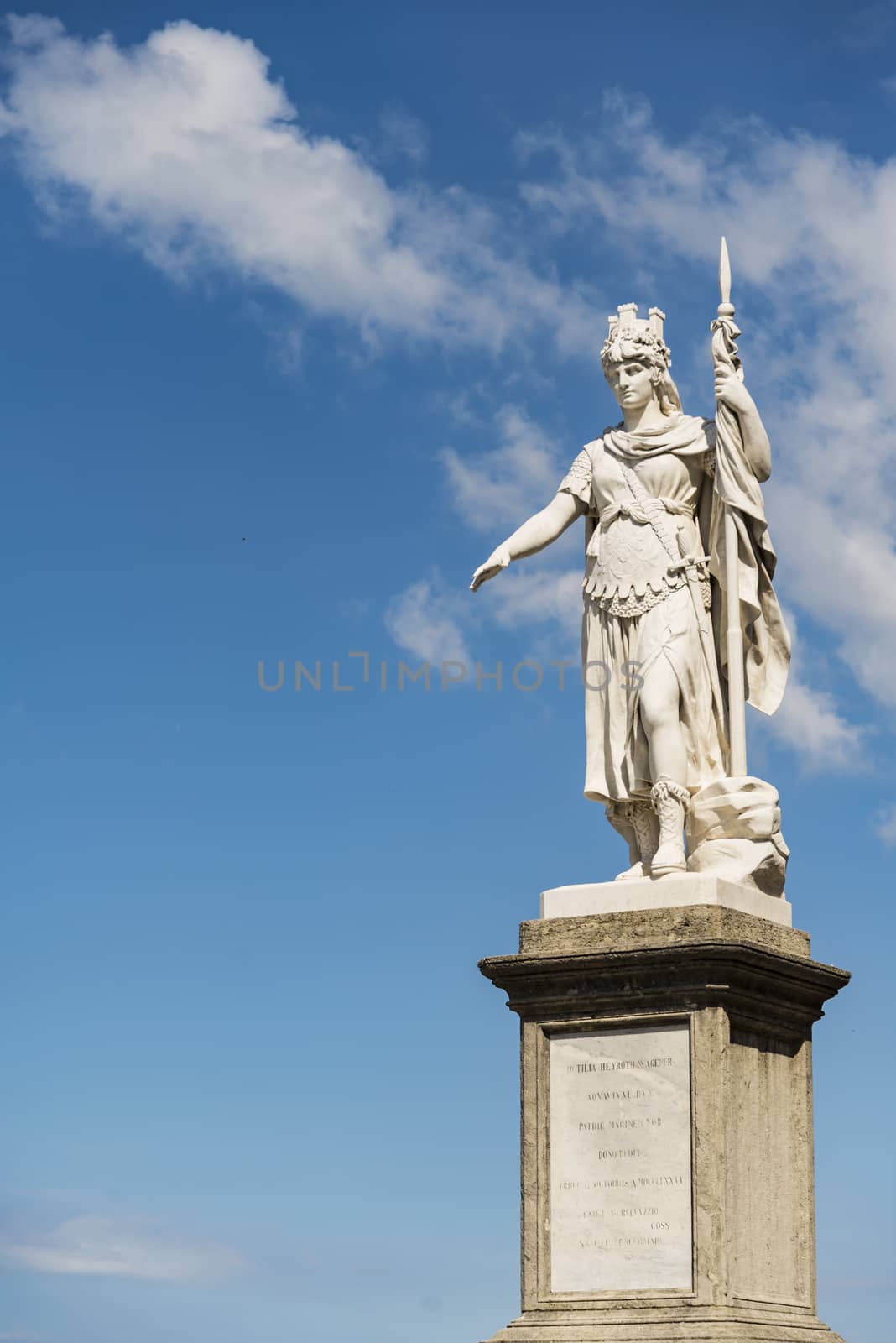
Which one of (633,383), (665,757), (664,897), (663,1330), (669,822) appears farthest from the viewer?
(633,383)

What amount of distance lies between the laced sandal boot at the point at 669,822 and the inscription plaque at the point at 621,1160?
4.17ft

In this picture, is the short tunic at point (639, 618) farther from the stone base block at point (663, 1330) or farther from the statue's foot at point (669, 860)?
the stone base block at point (663, 1330)

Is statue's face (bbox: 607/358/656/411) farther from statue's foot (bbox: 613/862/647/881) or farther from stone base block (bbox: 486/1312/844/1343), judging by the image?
stone base block (bbox: 486/1312/844/1343)

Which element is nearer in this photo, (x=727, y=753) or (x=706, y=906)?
(x=706, y=906)

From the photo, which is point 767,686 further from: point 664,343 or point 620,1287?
point 620,1287

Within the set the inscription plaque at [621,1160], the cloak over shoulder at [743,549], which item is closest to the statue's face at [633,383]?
the cloak over shoulder at [743,549]

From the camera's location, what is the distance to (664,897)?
15.2 meters

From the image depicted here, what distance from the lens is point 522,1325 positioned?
48.6ft

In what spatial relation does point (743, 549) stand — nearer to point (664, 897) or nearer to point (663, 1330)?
point (664, 897)

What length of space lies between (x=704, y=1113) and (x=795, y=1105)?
4.50 ft

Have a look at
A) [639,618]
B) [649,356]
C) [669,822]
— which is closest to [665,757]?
[669,822]

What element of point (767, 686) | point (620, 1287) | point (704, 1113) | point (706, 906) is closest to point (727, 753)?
point (767, 686)

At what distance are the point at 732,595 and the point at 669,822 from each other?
5.97 feet

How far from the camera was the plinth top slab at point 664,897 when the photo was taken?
15055 millimetres
